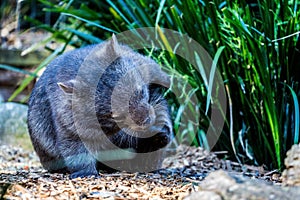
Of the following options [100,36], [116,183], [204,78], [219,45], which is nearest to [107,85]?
[116,183]

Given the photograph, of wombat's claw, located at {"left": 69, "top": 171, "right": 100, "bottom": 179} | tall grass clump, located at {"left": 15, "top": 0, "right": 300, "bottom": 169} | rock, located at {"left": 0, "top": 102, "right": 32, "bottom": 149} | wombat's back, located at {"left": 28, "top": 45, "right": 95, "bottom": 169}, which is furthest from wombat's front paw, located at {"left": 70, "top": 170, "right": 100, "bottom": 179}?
rock, located at {"left": 0, "top": 102, "right": 32, "bottom": 149}

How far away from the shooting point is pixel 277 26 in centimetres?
373

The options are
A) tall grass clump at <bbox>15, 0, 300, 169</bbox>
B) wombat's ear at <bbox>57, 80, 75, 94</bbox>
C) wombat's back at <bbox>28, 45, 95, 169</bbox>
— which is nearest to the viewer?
wombat's ear at <bbox>57, 80, 75, 94</bbox>

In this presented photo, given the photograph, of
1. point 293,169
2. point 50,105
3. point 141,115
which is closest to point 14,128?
point 50,105

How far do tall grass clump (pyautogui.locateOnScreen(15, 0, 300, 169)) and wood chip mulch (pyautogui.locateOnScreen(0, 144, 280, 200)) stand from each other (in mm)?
213

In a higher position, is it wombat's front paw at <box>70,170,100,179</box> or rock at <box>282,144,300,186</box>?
rock at <box>282,144,300,186</box>

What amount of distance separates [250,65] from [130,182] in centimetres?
127

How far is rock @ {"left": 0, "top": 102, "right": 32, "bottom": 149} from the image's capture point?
5676mm

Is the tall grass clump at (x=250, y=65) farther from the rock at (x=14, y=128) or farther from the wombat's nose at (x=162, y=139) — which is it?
the rock at (x=14, y=128)

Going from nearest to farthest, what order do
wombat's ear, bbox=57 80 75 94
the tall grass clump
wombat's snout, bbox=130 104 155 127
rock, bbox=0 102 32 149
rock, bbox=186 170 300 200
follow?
rock, bbox=186 170 300 200, wombat's snout, bbox=130 104 155 127, wombat's ear, bbox=57 80 75 94, the tall grass clump, rock, bbox=0 102 32 149

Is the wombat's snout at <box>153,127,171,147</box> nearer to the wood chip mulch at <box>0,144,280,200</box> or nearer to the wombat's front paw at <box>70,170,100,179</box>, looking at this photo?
the wood chip mulch at <box>0,144,280,200</box>

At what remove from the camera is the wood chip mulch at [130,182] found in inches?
104

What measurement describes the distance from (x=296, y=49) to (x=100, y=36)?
2.21m

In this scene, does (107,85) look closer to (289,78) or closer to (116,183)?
(116,183)
